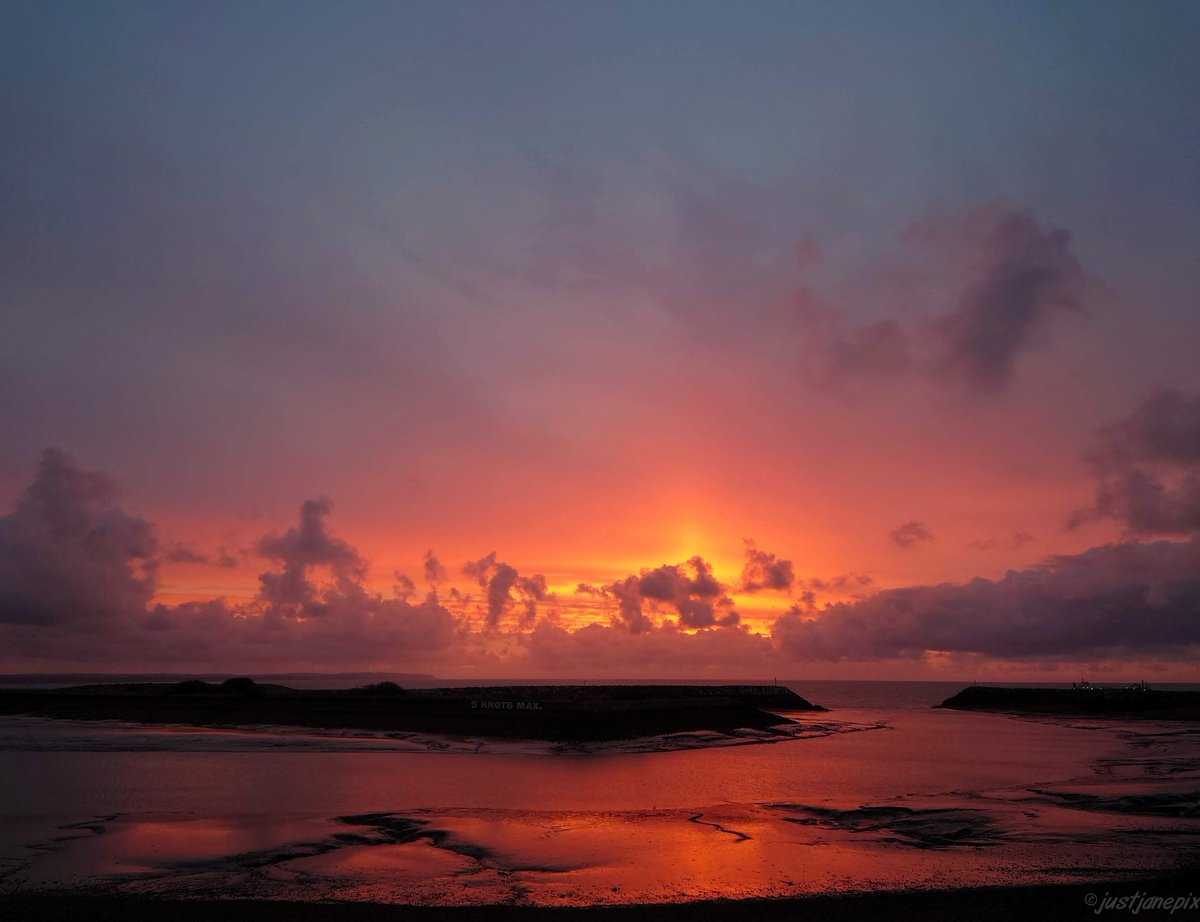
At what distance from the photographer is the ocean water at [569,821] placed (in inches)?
666

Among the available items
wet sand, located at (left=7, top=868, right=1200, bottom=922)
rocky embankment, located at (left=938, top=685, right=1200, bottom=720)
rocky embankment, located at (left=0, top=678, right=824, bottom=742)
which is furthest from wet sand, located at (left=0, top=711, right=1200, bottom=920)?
rocky embankment, located at (left=938, top=685, right=1200, bottom=720)

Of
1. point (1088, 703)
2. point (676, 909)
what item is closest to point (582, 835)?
point (676, 909)

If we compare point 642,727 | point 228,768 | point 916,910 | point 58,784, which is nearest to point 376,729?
point 642,727

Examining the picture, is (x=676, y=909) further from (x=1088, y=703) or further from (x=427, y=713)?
(x=1088, y=703)

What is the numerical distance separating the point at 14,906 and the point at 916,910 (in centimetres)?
1603

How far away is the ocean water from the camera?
16.9 m

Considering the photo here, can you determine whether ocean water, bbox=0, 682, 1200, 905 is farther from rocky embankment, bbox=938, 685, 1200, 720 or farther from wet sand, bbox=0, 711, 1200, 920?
rocky embankment, bbox=938, 685, 1200, 720

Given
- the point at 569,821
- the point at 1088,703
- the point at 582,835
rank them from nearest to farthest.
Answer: the point at 582,835, the point at 569,821, the point at 1088,703

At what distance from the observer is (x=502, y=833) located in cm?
2216

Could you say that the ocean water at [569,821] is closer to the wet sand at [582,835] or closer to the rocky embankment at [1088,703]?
the wet sand at [582,835]

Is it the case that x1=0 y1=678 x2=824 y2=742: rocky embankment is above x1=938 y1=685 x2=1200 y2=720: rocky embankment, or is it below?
above

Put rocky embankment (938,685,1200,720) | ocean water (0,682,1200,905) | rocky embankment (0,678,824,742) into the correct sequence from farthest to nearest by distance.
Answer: rocky embankment (938,685,1200,720), rocky embankment (0,678,824,742), ocean water (0,682,1200,905)

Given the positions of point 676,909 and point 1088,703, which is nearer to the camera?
point 676,909

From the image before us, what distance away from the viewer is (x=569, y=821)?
2434 centimetres
